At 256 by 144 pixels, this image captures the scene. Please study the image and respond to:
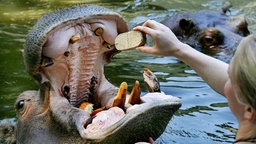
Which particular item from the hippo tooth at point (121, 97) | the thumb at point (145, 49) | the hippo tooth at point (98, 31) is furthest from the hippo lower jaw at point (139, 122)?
the hippo tooth at point (98, 31)

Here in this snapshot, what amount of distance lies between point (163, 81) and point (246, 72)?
11.0ft

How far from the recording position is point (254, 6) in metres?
11.1

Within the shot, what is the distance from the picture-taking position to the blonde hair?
8.52 feet

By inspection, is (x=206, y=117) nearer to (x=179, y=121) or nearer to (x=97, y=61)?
(x=179, y=121)

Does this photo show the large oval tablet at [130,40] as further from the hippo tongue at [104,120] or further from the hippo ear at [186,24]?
the hippo ear at [186,24]

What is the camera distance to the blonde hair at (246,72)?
2.60 metres

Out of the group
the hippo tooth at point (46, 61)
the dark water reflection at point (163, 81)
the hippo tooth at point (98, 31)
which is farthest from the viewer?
the dark water reflection at point (163, 81)

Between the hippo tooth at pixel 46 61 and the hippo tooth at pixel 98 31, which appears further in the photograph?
the hippo tooth at pixel 98 31

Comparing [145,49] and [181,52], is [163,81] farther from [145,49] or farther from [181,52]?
[145,49]

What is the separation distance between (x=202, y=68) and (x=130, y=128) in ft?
2.64

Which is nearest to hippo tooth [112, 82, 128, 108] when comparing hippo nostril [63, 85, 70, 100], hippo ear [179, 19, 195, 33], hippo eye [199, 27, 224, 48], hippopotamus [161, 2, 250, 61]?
hippo nostril [63, 85, 70, 100]

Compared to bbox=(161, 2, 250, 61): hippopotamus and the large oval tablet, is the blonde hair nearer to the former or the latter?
the large oval tablet

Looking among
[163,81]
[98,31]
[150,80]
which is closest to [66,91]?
[98,31]

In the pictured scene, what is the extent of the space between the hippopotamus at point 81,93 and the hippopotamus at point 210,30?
349 centimetres
